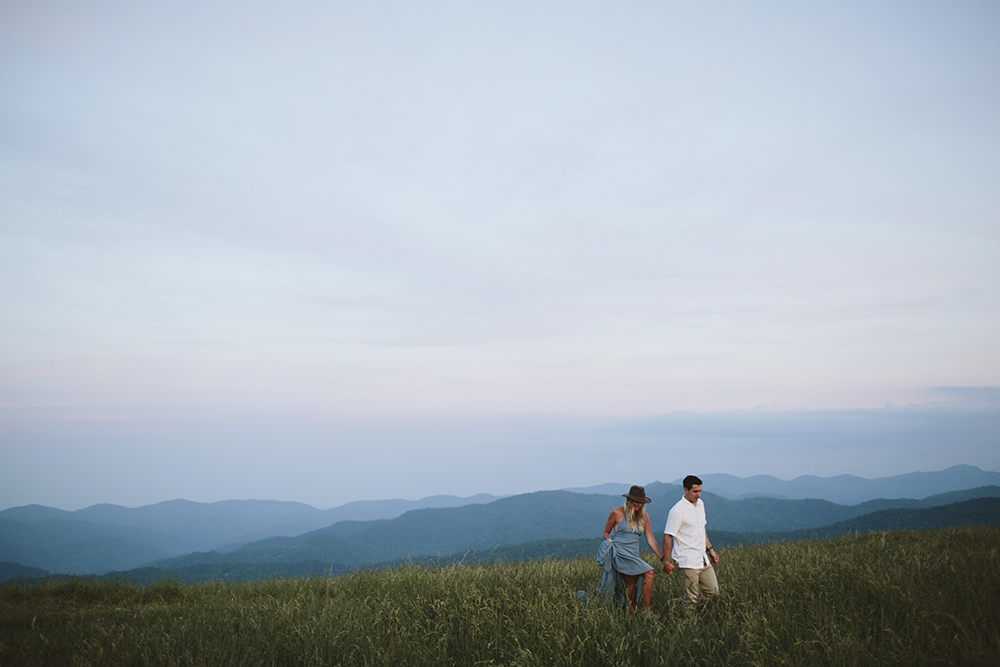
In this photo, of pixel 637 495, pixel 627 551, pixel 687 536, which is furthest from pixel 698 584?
pixel 637 495

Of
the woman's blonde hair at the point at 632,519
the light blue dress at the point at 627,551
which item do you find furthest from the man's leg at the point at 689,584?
the woman's blonde hair at the point at 632,519

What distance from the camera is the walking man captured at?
287 inches

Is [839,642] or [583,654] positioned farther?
[583,654]

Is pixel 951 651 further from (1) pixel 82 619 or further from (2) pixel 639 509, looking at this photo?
(1) pixel 82 619

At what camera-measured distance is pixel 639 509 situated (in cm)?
774

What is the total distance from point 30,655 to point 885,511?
9194 inches

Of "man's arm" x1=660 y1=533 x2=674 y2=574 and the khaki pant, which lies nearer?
"man's arm" x1=660 y1=533 x2=674 y2=574

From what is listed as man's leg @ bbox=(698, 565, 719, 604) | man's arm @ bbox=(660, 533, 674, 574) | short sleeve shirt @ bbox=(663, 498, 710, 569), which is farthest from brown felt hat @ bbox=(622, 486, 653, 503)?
man's leg @ bbox=(698, 565, 719, 604)

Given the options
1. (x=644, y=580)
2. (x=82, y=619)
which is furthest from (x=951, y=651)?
(x=82, y=619)

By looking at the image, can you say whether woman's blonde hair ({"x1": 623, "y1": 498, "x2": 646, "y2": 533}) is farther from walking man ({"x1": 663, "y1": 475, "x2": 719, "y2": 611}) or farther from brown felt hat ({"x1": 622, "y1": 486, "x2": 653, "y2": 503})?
walking man ({"x1": 663, "y1": 475, "x2": 719, "y2": 611})

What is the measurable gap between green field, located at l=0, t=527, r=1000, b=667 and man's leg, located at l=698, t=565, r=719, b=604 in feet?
0.61

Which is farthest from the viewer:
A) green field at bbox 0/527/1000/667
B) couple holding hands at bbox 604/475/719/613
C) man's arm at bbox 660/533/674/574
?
couple holding hands at bbox 604/475/719/613

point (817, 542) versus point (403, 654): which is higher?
point (403, 654)

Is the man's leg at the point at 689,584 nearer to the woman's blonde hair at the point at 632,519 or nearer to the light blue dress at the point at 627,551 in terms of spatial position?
the light blue dress at the point at 627,551
